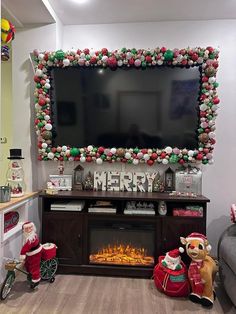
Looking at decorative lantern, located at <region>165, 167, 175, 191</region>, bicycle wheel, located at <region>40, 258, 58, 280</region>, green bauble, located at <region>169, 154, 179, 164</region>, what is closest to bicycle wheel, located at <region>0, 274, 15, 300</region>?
bicycle wheel, located at <region>40, 258, 58, 280</region>

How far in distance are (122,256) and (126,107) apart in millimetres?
1552

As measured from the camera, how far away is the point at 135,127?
8.88 ft

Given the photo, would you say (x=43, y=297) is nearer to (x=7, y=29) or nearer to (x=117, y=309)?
(x=117, y=309)

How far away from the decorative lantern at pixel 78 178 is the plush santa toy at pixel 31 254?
2.36ft

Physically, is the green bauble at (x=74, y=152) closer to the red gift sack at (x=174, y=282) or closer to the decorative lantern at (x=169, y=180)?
the decorative lantern at (x=169, y=180)

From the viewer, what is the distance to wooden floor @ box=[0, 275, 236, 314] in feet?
6.36

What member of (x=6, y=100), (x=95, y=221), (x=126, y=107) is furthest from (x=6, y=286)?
(x=6, y=100)

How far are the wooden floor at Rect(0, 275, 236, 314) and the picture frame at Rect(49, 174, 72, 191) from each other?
36.0 inches

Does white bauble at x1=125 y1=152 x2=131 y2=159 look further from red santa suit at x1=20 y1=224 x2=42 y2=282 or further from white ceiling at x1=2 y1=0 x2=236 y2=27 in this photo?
white ceiling at x1=2 y1=0 x2=236 y2=27

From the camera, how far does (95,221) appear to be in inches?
98.6

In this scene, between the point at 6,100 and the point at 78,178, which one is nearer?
the point at 78,178

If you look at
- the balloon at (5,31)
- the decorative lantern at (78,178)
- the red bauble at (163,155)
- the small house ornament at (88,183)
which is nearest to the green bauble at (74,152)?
the decorative lantern at (78,178)

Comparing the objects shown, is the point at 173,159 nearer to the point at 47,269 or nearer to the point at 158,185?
the point at 158,185

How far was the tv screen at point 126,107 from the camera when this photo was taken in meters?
2.65
